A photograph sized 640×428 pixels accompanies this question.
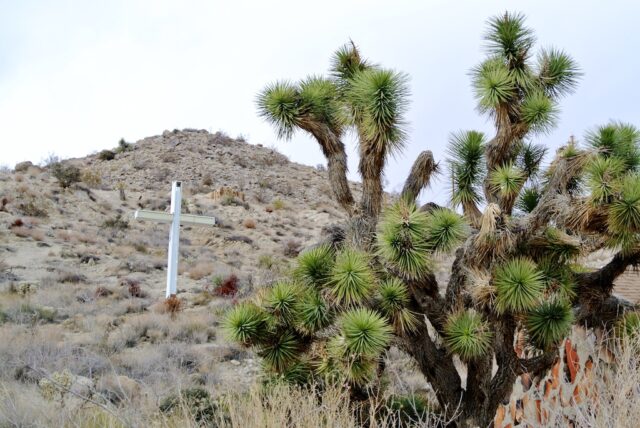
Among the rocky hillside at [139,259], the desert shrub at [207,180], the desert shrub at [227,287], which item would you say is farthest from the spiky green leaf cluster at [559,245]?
the desert shrub at [207,180]

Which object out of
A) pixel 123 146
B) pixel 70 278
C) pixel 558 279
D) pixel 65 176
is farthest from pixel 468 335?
pixel 123 146

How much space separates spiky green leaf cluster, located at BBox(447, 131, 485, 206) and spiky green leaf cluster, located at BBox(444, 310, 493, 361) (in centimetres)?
202

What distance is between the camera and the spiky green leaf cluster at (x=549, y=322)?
264 inches

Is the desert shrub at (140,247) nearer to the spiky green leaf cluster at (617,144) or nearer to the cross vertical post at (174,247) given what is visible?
the cross vertical post at (174,247)

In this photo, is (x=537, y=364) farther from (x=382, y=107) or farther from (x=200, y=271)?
(x=200, y=271)

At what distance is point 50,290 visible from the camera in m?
16.2

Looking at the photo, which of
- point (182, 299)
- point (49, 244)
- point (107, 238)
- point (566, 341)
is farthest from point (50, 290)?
point (566, 341)

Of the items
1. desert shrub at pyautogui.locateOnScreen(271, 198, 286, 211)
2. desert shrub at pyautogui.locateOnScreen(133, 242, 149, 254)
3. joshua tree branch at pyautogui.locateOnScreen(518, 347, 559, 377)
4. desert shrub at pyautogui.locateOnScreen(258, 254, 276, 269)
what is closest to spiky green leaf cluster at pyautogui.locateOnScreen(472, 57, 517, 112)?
joshua tree branch at pyautogui.locateOnScreen(518, 347, 559, 377)

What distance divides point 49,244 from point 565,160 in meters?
18.2

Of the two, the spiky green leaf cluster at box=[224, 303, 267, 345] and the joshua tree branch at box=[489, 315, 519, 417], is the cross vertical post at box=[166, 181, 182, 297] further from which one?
the joshua tree branch at box=[489, 315, 519, 417]

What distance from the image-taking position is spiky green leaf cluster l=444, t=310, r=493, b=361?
664 cm

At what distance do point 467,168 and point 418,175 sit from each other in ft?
4.09

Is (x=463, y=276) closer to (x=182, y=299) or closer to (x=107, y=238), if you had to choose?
(x=182, y=299)

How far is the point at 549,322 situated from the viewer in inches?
264
